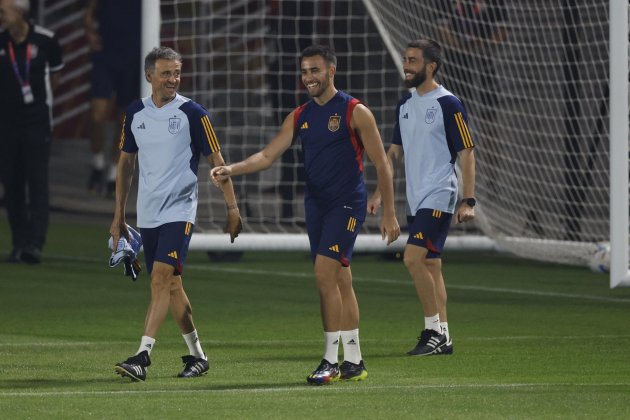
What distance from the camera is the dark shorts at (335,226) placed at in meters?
9.33

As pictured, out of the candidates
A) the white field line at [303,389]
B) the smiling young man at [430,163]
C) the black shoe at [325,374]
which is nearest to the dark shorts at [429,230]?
the smiling young man at [430,163]

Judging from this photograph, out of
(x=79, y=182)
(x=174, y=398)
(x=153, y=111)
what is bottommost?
(x=79, y=182)

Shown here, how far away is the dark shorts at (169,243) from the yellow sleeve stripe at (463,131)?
85.2 inches

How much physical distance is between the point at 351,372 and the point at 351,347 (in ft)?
0.50

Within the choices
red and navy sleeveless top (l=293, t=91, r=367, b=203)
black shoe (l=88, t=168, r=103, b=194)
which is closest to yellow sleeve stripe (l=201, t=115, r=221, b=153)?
red and navy sleeveless top (l=293, t=91, r=367, b=203)

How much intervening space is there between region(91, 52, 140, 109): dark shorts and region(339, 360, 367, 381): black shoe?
13168mm

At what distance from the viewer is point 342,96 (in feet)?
30.9

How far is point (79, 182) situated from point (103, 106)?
2.47 metres

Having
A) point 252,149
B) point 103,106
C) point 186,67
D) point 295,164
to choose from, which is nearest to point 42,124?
point 295,164

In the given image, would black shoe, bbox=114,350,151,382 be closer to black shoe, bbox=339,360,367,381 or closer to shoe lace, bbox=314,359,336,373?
shoe lace, bbox=314,359,336,373

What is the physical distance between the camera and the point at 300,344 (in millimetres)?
11078

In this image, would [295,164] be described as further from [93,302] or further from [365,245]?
[93,302]

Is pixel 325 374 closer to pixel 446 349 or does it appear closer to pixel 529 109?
pixel 446 349

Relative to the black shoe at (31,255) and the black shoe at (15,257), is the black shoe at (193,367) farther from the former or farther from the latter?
the black shoe at (15,257)
